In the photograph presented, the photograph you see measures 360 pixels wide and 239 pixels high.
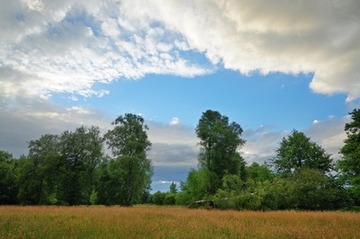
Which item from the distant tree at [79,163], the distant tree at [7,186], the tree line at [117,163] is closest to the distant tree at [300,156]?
the tree line at [117,163]

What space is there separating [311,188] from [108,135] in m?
27.6

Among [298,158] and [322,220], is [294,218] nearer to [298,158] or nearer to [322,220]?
[322,220]

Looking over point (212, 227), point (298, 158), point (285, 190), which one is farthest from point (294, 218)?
point (298, 158)

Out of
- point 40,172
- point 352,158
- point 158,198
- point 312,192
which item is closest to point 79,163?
point 40,172

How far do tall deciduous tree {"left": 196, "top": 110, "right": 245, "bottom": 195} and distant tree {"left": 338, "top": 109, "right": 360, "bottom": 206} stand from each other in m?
13.9

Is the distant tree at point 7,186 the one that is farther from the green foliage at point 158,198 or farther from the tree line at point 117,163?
the green foliage at point 158,198

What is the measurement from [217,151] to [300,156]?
55.0 feet

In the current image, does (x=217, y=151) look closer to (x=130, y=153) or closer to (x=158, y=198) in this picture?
(x=130, y=153)

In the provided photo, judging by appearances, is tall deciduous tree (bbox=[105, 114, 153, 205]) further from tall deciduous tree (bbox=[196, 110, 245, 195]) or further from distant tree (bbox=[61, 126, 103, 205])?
tall deciduous tree (bbox=[196, 110, 245, 195])

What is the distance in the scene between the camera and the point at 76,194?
42.7 meters

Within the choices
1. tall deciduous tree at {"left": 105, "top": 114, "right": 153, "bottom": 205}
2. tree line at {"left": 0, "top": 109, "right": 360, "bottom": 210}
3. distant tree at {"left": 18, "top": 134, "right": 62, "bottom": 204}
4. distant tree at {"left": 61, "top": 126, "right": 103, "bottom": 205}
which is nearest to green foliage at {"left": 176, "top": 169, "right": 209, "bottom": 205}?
tree line at {"left": 0, "top": 109, "right": 360, "bottom": 210}

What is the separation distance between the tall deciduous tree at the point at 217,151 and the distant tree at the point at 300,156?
11.7 metres

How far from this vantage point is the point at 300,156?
168 ft

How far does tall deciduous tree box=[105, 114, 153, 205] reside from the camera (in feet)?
137
